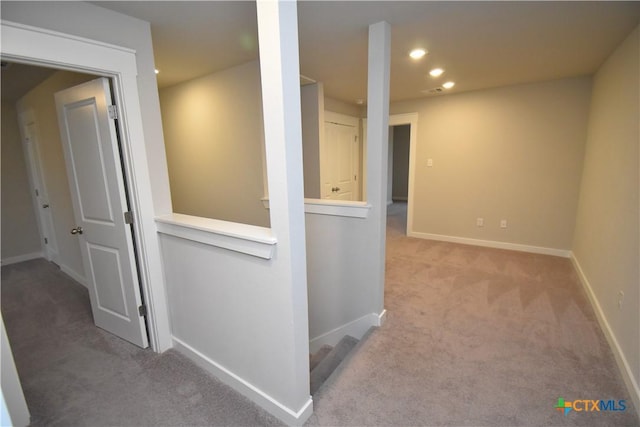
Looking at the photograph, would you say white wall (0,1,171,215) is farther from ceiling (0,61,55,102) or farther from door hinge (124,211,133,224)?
ceiling (0,61,55,102)

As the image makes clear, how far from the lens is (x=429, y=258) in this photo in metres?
4.06

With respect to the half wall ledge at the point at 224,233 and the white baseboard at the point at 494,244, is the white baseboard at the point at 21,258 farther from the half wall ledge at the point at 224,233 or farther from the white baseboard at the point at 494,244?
the white baseboard at the point at 494,244

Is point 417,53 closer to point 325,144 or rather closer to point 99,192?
point 325,144

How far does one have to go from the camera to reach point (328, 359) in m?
2.43

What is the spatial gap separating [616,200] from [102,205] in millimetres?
3948

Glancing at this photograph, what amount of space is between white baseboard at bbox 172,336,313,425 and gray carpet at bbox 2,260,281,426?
0.04 m

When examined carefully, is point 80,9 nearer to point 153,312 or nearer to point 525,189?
point 153,312

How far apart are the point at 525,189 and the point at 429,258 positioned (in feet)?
5.50

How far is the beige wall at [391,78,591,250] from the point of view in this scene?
3.77 metres

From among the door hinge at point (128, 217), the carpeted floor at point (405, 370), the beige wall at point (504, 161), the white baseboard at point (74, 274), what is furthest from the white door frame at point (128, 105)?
the beige wall at point (504, 161)

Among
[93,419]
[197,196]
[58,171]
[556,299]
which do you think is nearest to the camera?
[93,419]

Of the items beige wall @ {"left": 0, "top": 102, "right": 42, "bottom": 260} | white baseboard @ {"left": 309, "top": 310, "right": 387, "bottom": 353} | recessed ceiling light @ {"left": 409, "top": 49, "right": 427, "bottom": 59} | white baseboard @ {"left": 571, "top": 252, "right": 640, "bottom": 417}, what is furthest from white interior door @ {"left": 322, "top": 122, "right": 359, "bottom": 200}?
beige wall @ {"left": 0, "top": 102, "right": 42, "bottom": 260}

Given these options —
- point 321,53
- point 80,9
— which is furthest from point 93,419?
point 321,53

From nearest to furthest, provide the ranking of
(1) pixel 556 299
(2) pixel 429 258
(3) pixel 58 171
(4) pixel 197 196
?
1. (1) pixel 556 299
2. (3) pixel 58 171
3. (4) pixel 197 196
4. (2) pixel 429 258
